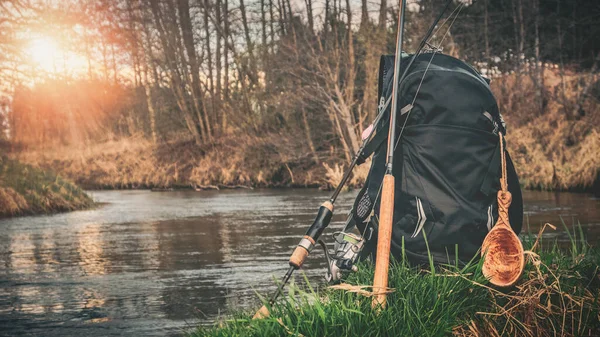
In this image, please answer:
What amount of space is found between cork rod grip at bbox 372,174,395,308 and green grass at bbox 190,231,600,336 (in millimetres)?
111

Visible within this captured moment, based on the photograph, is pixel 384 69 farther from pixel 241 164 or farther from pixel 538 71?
pixel 241 164

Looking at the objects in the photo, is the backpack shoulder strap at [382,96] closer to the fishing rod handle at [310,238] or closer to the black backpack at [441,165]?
the black backpack at [441,165]

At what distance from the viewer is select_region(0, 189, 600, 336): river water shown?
6.74 m

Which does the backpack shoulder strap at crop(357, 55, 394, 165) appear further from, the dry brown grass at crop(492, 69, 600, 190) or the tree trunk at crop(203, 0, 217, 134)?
the tree trunk at crop(203, 0, 217, 134)

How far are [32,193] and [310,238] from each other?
1676cm

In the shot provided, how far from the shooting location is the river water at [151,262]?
6738 millimetres

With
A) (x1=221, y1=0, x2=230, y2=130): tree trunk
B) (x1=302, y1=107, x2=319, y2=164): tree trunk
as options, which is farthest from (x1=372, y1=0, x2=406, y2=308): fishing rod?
(x1=221, y1=0, x2=230, y2=130): tree trunk

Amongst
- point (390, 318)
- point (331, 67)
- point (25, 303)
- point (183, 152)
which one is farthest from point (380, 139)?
point (183, 152)

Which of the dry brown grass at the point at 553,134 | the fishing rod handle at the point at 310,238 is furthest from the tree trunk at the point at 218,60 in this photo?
the fishing rod handle at the point at 310,238

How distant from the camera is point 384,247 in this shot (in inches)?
176

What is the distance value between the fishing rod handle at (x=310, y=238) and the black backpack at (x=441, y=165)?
0.55 meters

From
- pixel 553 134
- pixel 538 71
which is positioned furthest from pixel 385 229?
pixel 538 71

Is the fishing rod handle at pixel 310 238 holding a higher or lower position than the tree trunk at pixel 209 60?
lower

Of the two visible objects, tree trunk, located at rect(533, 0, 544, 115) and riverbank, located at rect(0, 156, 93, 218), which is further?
tree trunk, located at rect(533, 0, 544, 115)
